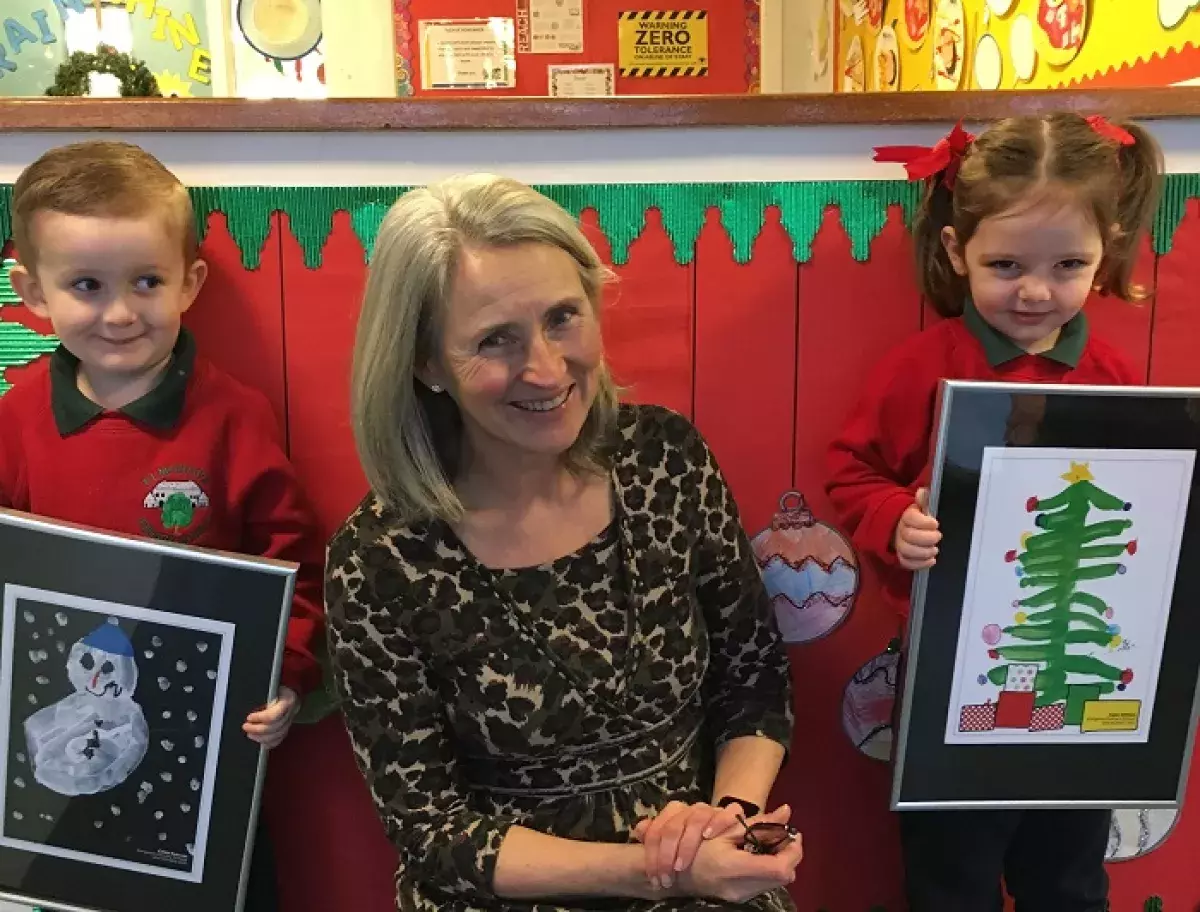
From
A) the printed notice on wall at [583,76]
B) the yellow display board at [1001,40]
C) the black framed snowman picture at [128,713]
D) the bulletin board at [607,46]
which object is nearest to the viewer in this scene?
the black framed snowman picture at [128,713]

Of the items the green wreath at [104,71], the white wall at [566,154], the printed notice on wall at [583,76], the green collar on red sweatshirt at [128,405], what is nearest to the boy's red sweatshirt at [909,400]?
the white wall at [566,154]

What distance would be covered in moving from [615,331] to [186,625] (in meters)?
0.60

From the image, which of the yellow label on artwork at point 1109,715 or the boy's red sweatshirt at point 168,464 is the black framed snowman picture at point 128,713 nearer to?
the boy's red sweatshirt at point 168,464

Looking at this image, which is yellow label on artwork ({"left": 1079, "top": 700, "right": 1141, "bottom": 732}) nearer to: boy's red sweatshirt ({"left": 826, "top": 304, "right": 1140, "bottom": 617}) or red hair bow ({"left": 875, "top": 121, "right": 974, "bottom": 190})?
boy's red sweatshirt ({"left": 826, "top": 304, "right": 1140, "bottom": 617})

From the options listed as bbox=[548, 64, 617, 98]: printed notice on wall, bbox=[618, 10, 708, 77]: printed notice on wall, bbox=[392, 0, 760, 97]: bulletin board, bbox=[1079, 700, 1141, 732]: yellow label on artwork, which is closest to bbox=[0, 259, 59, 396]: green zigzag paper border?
bbox=[1079, 700, 1141, 732]: yellow label on artwork

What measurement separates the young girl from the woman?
0.21m

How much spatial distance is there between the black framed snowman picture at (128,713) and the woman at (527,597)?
0.13 metres

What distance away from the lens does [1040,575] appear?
43.5 inches

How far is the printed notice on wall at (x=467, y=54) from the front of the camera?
3529 mm

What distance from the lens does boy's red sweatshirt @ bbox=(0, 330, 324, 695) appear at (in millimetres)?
1123

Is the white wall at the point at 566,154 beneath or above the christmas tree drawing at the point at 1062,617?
above

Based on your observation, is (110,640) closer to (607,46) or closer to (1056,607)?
(1056,607)

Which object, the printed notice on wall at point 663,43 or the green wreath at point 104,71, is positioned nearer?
the green wreath at point 104,71

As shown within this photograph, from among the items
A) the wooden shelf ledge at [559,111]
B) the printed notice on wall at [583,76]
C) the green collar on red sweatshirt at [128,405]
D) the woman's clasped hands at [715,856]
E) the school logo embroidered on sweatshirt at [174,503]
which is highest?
the printed notice on wall at [583,76]
